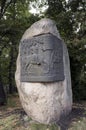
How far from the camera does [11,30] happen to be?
315 inches

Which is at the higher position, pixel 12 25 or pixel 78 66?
pixel 12 25

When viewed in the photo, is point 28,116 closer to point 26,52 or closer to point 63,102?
point 63,102

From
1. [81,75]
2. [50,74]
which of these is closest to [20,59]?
[50,74]

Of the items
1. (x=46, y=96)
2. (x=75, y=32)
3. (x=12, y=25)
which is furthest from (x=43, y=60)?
(x=75, y=32)

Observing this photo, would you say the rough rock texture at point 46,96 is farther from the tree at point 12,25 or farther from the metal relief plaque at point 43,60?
the tree at point 12,25

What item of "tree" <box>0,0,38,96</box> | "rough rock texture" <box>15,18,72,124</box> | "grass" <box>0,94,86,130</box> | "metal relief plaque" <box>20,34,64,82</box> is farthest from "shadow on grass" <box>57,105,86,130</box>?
"tree" <box>0,0,38,96</box>

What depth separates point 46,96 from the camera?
4.95 m

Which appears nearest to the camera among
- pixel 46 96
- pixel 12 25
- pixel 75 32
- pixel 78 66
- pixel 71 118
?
pixel 46 96

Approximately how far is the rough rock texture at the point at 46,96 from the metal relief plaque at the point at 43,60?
0.50ft

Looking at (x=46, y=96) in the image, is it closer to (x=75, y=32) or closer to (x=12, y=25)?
(x=12, y=25)

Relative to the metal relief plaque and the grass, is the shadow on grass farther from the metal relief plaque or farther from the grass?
the metal relief plaque

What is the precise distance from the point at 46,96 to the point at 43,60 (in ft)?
2.77

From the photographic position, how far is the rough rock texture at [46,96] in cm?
496

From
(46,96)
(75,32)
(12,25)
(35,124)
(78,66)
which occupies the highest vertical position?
(12,25)
